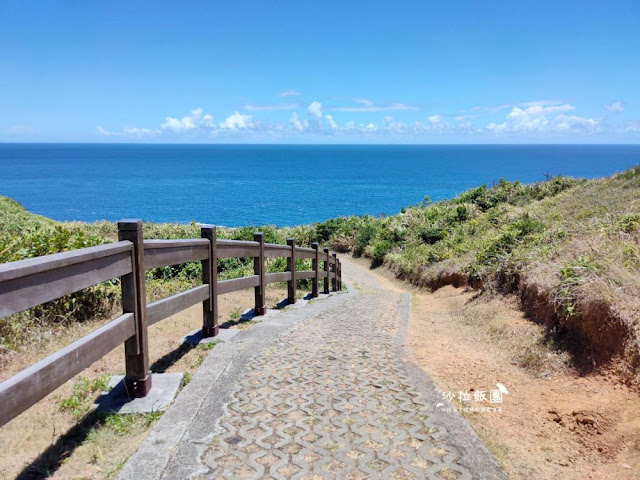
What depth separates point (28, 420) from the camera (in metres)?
3.70

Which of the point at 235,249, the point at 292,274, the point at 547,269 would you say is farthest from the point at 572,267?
the point at 292,274

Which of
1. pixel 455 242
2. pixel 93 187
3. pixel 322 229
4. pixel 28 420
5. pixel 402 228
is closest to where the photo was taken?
pixel 28 420

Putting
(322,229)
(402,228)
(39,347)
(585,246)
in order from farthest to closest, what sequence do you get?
(322,229) < (402,228) < (585,246) < (39,347)

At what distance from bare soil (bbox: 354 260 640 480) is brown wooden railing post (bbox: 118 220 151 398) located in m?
2.72

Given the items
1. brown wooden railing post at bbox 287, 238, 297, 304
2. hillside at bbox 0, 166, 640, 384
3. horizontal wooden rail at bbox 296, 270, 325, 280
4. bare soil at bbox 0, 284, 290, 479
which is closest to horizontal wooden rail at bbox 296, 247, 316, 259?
horizontal wooden rail at bbox 296, 270, 325, 280

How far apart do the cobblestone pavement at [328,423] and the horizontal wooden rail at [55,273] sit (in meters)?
1.36

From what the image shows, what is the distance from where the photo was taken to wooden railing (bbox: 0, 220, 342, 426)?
2561mm

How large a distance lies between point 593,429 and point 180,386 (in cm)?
346

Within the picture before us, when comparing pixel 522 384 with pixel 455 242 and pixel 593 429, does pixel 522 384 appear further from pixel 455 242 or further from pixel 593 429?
pixel 455 242

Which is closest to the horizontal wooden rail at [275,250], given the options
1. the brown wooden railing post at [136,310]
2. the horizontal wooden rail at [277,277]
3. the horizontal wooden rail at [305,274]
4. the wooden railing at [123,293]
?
the horizontal wooden rail at [277,277]

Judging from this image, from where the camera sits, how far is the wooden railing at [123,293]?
2.56 m

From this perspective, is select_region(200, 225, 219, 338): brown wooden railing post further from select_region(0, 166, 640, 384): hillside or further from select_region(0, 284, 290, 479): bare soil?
select_region(0, 166, 640, 384): hillside

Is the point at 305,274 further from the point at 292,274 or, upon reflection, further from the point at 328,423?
the point at 328,423

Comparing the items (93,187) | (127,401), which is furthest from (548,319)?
(93,187)
